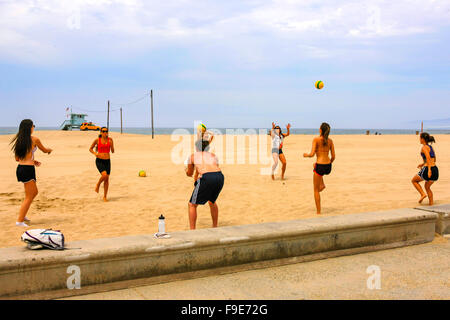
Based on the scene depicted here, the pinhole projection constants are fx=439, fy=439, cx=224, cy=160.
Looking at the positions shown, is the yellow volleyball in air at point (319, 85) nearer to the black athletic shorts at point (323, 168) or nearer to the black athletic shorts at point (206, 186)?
the black athletic shorts at point (323, 168)

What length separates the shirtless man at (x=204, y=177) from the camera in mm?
6137

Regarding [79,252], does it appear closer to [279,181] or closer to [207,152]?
[207,152]

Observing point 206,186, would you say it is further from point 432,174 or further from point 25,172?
point 432,174

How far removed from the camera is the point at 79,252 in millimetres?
3895

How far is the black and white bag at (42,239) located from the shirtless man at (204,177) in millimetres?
2400

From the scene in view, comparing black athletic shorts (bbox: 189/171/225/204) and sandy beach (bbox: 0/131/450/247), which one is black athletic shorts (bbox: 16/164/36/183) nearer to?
sandy beach (bbox: 0/131/450/247)

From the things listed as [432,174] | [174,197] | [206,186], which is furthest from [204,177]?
[432,174]

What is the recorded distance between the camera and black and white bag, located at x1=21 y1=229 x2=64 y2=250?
12.8 ft

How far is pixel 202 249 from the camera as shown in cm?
438

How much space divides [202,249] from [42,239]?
1491mm

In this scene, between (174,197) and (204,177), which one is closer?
(204,177)

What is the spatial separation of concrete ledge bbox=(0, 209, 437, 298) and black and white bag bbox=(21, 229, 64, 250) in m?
0.08
